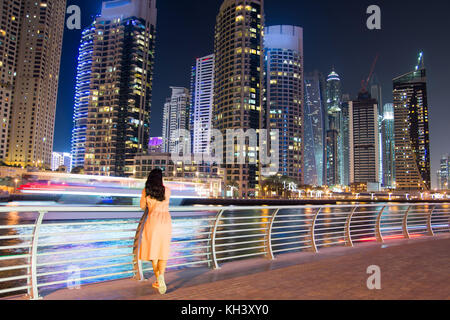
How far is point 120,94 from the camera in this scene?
14825 cm

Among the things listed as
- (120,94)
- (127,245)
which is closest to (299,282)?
(127,245)

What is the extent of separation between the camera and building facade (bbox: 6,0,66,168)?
13750cm

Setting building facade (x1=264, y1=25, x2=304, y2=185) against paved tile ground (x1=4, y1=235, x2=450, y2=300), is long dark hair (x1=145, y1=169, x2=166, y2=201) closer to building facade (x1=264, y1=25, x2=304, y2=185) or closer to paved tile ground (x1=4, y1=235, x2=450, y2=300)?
paved tile ground (x1=4, y1=235, x2=450, y2=300)

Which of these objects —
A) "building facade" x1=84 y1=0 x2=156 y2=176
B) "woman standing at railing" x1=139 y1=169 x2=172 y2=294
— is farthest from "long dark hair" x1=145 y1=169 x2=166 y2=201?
"building facade" x1=84 y1=0 x2=156 y2=176

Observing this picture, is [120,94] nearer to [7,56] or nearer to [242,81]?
[7,56]

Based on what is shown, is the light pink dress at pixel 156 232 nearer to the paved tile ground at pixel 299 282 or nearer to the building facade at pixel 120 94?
the paved tile ground at pixel 299 282

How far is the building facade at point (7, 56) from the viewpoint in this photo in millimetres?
130250

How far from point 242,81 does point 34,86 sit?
312 ft

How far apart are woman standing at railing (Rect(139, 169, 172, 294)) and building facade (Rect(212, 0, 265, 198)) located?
11717 centimetres

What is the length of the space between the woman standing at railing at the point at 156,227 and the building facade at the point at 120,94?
143m

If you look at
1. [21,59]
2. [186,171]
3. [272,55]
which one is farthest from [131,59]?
[272,55]
